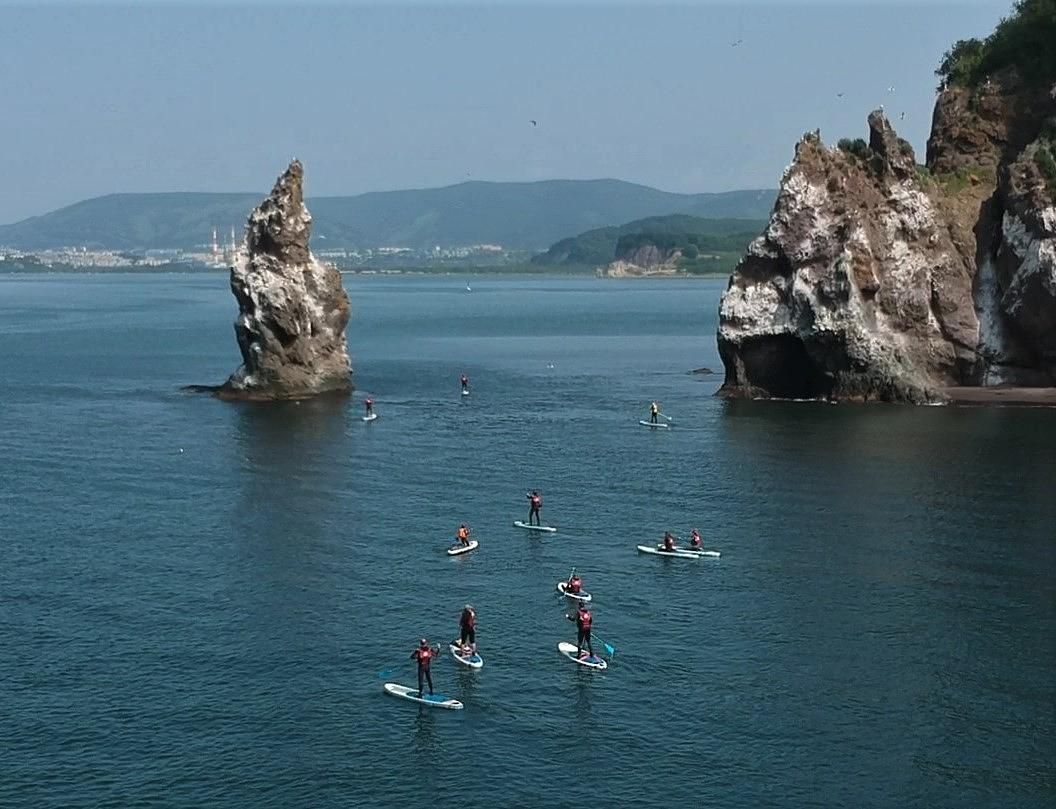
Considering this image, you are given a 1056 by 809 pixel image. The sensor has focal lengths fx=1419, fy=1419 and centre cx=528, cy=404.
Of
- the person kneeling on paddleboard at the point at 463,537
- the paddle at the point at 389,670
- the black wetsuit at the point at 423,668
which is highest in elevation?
the person kneeling on paddleboard at the point at 463,537

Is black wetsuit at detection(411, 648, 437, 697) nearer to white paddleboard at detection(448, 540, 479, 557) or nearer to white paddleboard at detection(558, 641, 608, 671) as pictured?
white paddleboard at detection(558, 641, 608, 671)

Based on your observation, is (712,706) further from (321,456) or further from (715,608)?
(321,456)

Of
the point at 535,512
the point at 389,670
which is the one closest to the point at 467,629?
the point at 389,670

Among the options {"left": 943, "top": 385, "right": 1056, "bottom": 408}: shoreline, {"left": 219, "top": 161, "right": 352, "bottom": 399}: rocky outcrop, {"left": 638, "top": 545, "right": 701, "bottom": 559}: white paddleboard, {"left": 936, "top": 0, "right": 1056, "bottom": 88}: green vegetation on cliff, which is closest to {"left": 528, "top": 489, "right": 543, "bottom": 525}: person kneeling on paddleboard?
{"left": 638, "top": 545, "right": 701, "bottom": 559}: white paddleboard

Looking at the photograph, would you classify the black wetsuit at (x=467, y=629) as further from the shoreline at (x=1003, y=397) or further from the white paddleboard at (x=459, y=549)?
the shoreline at (x=1003, y=397)

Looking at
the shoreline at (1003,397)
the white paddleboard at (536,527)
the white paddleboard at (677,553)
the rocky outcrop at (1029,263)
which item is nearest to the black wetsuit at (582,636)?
the white paddleboard at (677,553)

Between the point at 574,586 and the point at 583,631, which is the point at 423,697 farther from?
the point at 574,586

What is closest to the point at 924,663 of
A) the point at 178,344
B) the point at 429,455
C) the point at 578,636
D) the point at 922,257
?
the point at 578,636
